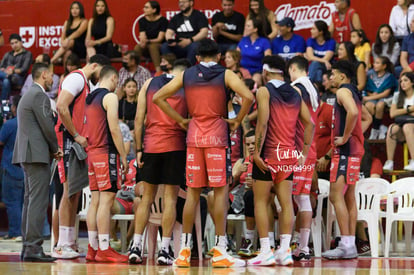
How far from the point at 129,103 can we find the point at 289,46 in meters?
2.87

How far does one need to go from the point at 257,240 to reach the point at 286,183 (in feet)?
7.12

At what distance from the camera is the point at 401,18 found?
14.2 meters

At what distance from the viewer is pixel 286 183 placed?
29.4ft

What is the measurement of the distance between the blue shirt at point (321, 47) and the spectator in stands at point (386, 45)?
26.6 inches

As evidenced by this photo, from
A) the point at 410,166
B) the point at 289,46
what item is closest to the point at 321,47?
the point at 289,46

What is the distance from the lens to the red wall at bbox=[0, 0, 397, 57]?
50.4ft

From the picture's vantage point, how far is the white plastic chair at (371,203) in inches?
408

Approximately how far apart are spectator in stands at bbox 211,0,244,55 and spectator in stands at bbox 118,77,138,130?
2.10 metres

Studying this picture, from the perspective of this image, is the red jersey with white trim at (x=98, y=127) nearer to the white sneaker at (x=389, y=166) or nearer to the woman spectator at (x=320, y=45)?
the white sneaker at (x=389, y=166)

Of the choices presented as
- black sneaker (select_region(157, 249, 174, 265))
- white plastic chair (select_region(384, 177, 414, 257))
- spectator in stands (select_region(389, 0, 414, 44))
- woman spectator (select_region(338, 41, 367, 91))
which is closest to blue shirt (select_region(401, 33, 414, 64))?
spectator in stands (select_region(389, 0, 414, 44))

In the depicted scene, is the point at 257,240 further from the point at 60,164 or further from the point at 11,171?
the point at 11,171

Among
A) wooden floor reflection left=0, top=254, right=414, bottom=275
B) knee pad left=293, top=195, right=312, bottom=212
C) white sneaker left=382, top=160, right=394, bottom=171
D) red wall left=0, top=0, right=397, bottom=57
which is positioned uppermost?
red wall left=0, top=0, right=397, bottom=57

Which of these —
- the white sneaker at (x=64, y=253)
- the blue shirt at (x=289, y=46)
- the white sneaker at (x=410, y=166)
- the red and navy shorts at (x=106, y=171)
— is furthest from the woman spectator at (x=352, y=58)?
the white sneaker at (x=64, y=253)

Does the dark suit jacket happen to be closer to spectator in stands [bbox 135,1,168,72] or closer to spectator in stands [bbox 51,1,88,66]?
spectator in stands [bbox 135,1,168,72]
